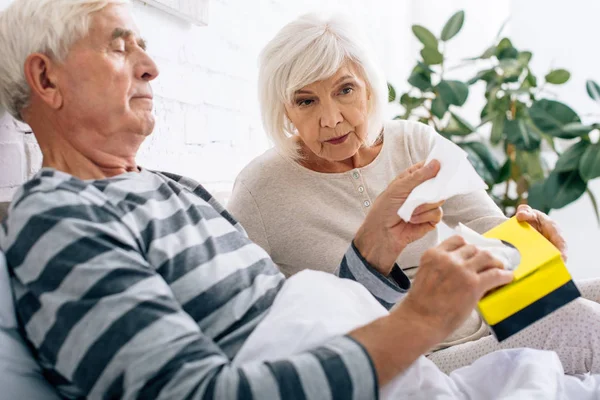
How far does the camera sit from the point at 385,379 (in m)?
0.80

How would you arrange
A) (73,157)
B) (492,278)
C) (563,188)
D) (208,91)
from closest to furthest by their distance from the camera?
(492,278)
(73,157)
(208,91)
(563,188)

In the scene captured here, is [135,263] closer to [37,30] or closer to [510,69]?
[37,30]

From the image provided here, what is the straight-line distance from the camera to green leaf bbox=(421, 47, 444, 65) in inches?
109

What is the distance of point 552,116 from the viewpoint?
259cm

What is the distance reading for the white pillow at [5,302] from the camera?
84cm

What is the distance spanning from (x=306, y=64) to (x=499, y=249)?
2.36 ft

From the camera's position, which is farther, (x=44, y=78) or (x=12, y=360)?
(x=44, y=78)

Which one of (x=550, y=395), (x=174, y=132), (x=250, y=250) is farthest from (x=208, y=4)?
(x=550, y=395)

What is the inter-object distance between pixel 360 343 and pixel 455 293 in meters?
0.14

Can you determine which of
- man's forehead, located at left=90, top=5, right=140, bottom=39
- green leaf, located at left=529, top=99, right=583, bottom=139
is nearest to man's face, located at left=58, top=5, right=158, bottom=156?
man's forehead, located at left=90, top=5, right=140, bottom=39

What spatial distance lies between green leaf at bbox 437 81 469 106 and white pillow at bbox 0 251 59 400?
214 cm

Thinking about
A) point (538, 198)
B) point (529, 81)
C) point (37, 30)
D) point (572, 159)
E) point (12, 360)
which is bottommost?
point (538, 198)

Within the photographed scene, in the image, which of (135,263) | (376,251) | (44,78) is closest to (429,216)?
(376,251)

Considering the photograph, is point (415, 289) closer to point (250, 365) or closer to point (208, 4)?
point (250, 365)
